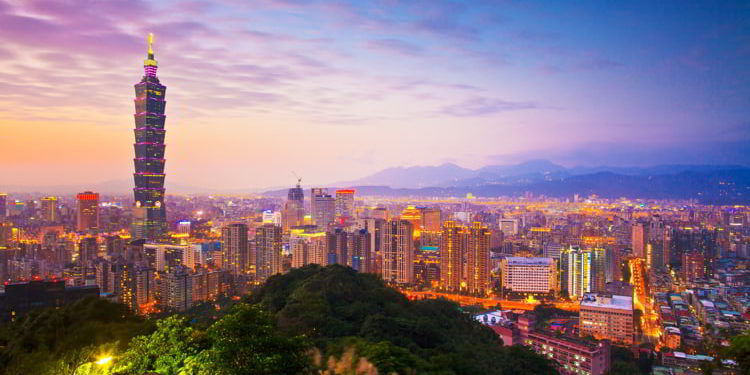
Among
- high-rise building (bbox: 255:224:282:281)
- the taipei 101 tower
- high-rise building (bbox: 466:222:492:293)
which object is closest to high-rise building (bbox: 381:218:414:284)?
high-rise building (bbox: 466:222:492:293)

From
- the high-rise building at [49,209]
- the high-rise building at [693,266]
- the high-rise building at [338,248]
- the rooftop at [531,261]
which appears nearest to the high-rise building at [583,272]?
the rooftop at [531,261]

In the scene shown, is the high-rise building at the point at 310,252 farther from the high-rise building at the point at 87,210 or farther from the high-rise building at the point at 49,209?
the high-rise building at the point at 49,209

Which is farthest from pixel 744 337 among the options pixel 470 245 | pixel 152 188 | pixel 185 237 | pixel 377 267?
pixel 152 188

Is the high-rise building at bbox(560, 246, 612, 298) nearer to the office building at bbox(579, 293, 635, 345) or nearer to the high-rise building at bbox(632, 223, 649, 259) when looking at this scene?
the high-rise building at bbox(632, 223, 649, 259)

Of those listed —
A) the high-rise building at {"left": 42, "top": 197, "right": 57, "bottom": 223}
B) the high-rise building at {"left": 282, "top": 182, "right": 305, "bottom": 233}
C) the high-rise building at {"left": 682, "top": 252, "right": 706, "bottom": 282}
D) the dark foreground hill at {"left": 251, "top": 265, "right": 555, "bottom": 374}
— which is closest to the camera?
the dark foreground hill at {"left": 251, "top": 265, "right": 555, "bottom": 374}

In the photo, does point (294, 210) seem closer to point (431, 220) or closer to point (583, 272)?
point (431, 220)

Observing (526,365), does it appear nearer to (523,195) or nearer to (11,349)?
(11,349)

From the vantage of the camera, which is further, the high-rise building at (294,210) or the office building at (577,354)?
the high-rise building at (294,210)
